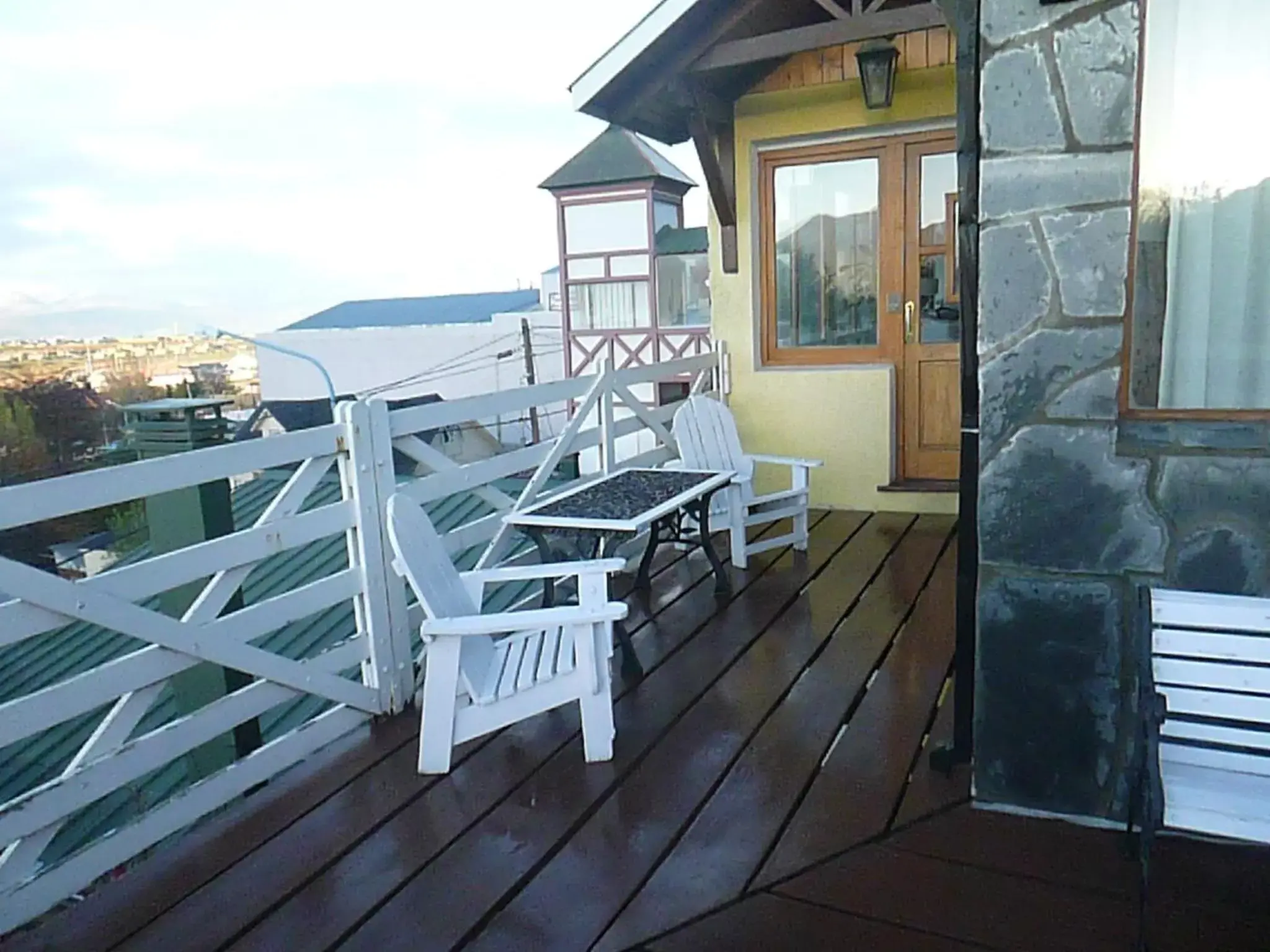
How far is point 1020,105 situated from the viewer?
201 cm

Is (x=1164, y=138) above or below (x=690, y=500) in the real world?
above

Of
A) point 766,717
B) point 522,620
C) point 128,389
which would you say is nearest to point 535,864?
point 522,620

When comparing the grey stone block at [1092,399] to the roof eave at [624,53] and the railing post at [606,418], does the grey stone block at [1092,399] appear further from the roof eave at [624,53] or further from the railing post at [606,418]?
the roof eave at [624,53]

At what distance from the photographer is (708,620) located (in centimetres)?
378

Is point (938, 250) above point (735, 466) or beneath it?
above

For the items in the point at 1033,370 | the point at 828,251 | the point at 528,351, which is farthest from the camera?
the point at 528,351

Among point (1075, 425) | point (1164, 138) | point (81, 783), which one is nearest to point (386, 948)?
point (81, 783)

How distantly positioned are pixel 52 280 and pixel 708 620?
12.2 metres

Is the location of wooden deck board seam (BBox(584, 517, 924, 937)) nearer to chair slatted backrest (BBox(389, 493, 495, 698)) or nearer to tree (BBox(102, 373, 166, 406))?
chair slatted backrest (BBox(389, 493, 495, 698))

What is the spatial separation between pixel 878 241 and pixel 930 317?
0.54 meters

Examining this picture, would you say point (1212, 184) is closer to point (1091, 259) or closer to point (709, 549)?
point (1091, 259)

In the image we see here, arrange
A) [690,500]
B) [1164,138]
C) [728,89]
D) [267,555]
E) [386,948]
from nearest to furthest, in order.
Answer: [386,948] → [1164,138] → [267,555] → [690,500] → [728,89]

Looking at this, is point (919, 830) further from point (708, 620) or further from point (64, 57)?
point (64, 57)

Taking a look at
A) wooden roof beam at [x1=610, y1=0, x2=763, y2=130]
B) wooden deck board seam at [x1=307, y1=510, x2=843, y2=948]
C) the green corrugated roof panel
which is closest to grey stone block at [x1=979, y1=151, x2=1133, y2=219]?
wooden deck board seam at [x1=307, y1=510, x2=843, y2=948]
